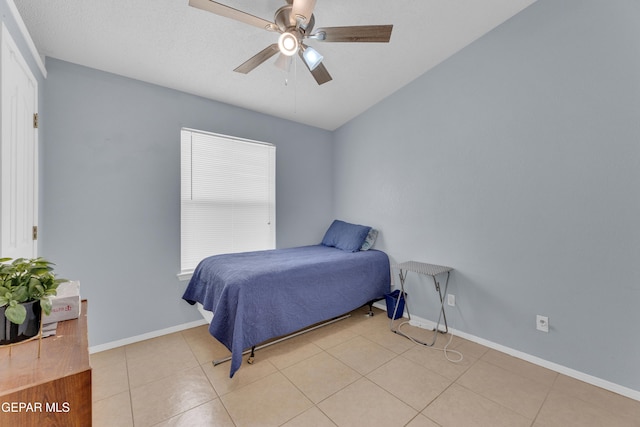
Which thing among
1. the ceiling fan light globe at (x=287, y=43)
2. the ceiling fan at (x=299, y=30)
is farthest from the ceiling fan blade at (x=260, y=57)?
the ceiling fan light globe at (x=287, y=43)

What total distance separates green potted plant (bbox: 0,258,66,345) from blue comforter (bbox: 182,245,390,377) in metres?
1.15

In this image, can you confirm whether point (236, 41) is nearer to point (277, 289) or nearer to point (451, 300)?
point (277, 289)

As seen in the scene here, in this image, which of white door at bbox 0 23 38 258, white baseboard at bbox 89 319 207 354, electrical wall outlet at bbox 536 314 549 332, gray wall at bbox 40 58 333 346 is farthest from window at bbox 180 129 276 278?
electrical wall outlet at bbox 536 314 549 332

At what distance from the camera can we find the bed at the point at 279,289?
2.08 meters

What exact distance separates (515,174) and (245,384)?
9.20 feet

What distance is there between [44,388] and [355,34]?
218 centimetres

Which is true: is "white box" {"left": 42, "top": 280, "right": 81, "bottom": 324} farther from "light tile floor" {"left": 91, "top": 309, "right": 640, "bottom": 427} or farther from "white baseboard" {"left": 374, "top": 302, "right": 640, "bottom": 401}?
"white baseboard" {"left": 374, "top": 302, "right": 640, "bottom": 401}

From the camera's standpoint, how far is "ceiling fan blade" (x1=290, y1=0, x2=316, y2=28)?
58.8 inches

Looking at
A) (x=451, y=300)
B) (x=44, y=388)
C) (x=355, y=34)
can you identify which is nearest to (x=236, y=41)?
(x=355, y=34)

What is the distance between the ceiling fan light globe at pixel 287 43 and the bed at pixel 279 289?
5.42ft

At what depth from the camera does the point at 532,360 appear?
222cm

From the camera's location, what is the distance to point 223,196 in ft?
10.2

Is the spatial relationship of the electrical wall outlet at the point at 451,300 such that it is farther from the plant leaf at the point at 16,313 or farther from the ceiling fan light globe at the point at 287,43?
the plant leaf at the point at 16,313

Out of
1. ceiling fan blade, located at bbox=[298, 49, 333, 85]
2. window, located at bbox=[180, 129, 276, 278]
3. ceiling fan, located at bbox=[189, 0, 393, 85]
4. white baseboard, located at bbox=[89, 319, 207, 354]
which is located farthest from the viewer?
window, located at bbox=[180, 129, 276, 278]
